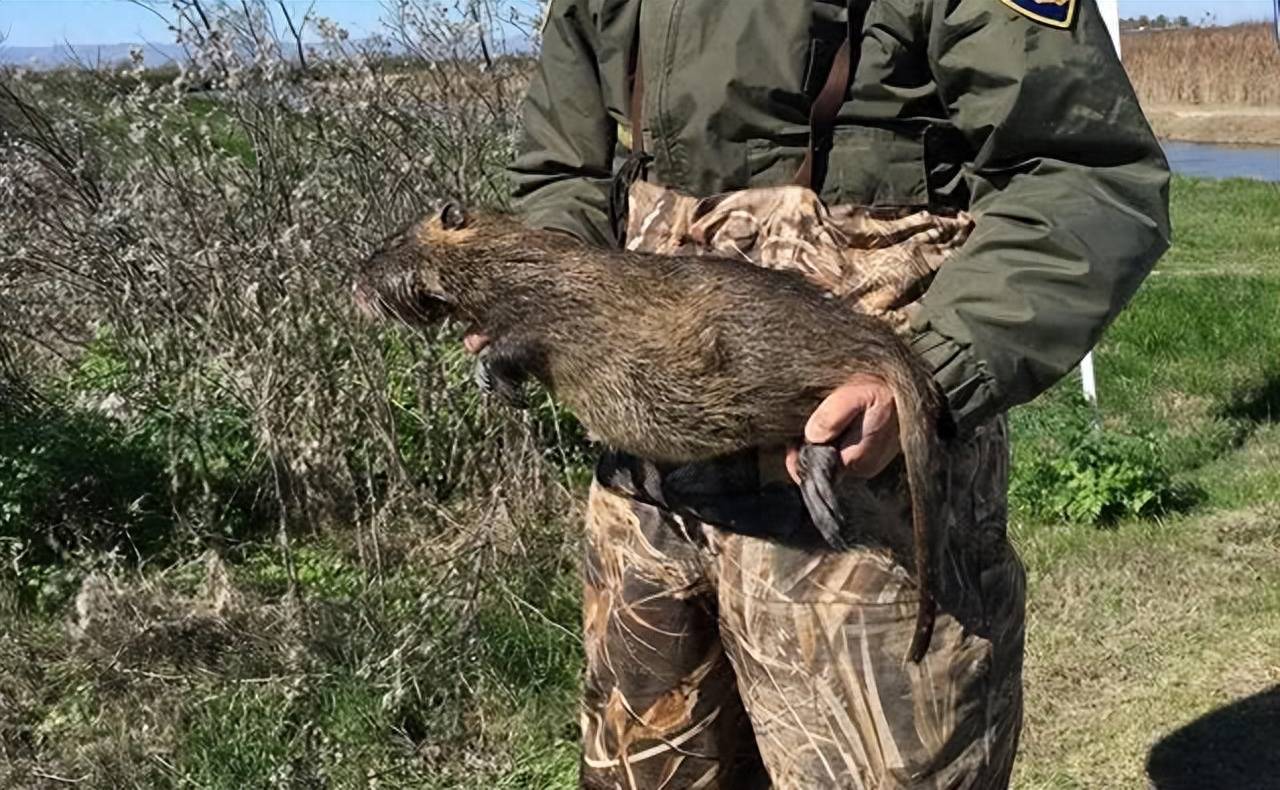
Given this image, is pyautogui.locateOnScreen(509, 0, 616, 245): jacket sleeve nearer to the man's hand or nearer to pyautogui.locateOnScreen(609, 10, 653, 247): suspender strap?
pyautogui.locateOnScreen(609, 10, 653, 247): suspender strap

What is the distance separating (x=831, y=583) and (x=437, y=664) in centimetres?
267

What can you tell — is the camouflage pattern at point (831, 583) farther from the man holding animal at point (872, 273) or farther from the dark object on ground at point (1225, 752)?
the dark object on ground at point (1225, 752)

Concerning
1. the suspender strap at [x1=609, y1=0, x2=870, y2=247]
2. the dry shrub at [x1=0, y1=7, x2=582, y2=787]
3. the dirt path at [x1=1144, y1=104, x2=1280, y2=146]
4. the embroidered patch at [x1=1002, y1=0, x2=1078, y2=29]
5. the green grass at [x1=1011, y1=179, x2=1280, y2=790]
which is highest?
the embroidered patch at [x1=1002, y1=0, x2=1078, y2=29]

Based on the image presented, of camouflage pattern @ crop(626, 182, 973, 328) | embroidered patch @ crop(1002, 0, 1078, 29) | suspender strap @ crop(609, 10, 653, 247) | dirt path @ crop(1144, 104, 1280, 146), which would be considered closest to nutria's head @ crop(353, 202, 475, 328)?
suspender strap @ crop(609, 10, 653, 247)

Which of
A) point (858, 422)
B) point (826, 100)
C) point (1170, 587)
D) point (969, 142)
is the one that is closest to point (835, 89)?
point (826, 100)

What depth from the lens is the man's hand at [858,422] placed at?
245 centimetres

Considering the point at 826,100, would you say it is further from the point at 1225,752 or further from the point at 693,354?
the point at 1225,752

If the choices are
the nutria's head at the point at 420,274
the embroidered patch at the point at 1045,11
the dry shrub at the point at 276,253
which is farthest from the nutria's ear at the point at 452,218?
the dry shrub at the point at 276,253

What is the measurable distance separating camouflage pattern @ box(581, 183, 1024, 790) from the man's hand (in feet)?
0.40

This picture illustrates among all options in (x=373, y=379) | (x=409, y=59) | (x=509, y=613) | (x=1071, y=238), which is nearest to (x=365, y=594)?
(x=509, y=613)

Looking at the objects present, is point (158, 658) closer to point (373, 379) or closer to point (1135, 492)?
point (373, 379)

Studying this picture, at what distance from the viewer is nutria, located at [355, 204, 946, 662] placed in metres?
2.47

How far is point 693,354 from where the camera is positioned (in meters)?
2.64

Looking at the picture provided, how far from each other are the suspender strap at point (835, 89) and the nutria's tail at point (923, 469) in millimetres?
465
